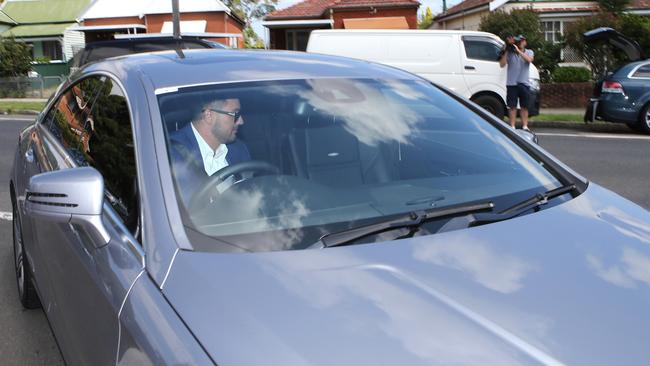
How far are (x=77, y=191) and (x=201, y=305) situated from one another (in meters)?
0.69

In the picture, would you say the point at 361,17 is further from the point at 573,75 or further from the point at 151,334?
the point at 151,334

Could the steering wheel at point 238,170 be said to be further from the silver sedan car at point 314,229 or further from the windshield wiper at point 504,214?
the windshield wiper at point 504,214

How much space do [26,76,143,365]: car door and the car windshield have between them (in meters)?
0.21

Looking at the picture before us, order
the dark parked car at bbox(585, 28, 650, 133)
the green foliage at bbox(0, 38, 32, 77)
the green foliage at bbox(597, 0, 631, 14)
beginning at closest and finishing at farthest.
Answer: the dark parked car at bbox(585, 28, 650, 133), the green foliage at bbox(597, 0, 631, 14), the green foliage at bbox(0, 38, 32, 77)

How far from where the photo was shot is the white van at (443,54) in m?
13.8

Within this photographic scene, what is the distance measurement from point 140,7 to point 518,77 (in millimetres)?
24505

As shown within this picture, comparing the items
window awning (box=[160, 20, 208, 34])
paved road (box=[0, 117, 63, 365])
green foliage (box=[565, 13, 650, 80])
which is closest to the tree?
window awning (box=[160, 20, 208, 34])

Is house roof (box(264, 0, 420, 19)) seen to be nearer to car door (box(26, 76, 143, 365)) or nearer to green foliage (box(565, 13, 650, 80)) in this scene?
green foliage (box(565, 13, 650, 80))

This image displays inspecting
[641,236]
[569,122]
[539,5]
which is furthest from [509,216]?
[539,5]

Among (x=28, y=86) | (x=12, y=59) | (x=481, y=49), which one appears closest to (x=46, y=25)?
(x=12, y=59)

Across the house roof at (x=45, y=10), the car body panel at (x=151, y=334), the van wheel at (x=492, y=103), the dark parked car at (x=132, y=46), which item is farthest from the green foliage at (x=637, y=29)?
the house roof at (x=45, y=10)

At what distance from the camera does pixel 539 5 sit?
2614 cm

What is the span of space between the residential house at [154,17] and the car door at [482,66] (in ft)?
57.9

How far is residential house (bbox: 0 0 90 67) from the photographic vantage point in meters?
37.4
